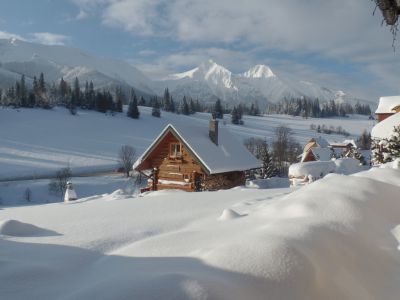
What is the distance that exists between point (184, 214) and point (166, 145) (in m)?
16.8

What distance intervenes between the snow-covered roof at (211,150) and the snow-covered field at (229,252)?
1479 cm

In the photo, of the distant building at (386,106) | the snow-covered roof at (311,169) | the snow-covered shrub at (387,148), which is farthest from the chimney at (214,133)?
the distant building at (386,106)

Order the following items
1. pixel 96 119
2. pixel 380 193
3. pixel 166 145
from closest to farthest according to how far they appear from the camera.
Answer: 1. pixel 380 193
2. pixel 166 145
3. pixel 96 119

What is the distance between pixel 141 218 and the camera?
6680 mm

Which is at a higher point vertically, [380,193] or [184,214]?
[380,193]

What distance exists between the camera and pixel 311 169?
19.9 m

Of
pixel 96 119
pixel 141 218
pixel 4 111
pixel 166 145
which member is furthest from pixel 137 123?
pixel 141 218

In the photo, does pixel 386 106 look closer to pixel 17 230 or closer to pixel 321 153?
pixel 321 153

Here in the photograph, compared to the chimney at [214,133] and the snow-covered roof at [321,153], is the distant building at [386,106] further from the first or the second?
the chimney at [214,133]

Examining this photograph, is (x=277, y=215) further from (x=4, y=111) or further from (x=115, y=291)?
(x=4, y=111)

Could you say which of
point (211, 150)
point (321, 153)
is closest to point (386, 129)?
point (211, 150)

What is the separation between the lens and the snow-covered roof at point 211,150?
2161 cm

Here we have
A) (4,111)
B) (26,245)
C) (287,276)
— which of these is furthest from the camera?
(4,111)

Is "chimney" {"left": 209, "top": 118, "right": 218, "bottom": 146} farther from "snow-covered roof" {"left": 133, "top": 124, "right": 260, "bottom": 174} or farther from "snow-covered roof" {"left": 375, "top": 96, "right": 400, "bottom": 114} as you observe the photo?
"snow-covered roof" {"left": 375, "top": 96, "right": 400, "bottom": 114}
